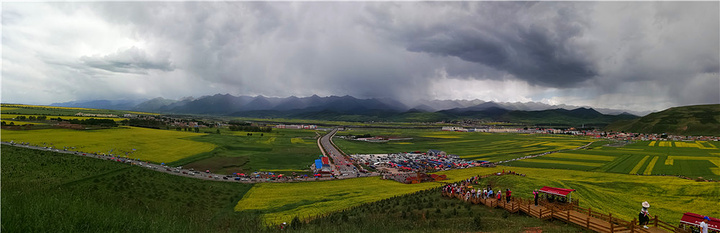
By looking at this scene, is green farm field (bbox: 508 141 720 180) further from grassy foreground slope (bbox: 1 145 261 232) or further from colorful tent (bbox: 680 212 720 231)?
grassy foreground slope (bbox: 1 145 261 232)

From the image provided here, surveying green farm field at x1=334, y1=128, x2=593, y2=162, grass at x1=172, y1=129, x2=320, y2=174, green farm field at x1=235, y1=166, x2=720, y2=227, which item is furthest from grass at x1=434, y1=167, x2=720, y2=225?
grass at x1=172, y1=129, x2=320, y2=174

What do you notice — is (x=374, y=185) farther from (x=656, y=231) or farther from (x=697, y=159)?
(x=697, y=159)

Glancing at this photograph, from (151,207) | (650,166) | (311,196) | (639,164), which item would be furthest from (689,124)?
(151,207)

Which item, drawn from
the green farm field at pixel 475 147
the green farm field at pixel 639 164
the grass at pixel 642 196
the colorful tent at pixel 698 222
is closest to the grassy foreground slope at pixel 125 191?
the colorful tent at pixel 698 222

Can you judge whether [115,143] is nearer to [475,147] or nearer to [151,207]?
[151,207]

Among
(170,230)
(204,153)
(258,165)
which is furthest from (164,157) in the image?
(170,230)

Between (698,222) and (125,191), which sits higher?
(698,222)
